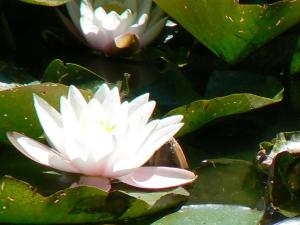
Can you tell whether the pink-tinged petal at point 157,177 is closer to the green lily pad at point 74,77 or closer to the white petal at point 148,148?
the white petal at point 148,148

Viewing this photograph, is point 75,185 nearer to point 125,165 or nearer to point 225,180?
point 125,165

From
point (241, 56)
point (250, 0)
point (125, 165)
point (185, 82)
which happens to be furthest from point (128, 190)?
point (250, 0)

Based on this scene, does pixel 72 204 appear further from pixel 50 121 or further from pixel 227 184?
pixel 227 184

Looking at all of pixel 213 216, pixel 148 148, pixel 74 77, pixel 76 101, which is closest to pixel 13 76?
pixel 74 77

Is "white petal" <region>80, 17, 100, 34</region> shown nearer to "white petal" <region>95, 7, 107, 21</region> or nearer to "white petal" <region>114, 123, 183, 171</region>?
"white petal" <region>95, 7, 107, 21</region>

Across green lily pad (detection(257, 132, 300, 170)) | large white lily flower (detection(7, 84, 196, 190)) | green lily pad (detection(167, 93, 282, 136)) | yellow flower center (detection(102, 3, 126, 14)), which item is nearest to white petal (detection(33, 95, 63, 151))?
large white lily flower (detection(7, 84, 196, 190))

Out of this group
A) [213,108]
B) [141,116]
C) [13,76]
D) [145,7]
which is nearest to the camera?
[141,116]

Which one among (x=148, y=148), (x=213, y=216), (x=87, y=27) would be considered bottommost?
(x=213, y=216)

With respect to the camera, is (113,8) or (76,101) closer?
(76,101)
